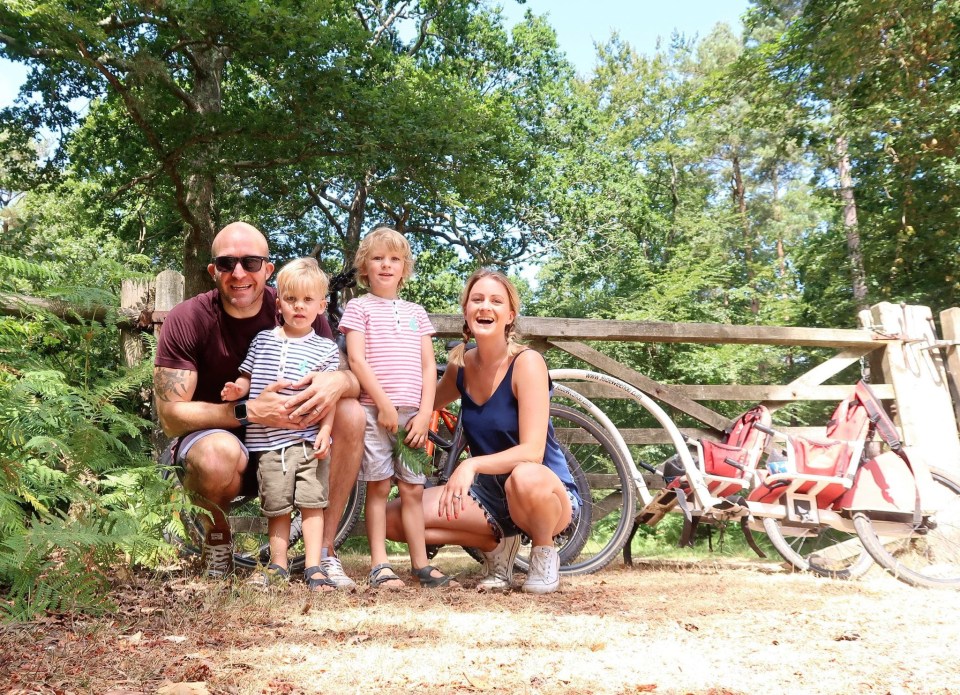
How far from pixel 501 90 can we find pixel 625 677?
18.1 metres

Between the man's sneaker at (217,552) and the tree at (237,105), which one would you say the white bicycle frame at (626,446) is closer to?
the man's sneaker at (217,552)

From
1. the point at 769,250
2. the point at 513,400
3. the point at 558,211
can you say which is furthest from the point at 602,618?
the point at 769,250

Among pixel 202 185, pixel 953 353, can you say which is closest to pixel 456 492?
pixel 953 353

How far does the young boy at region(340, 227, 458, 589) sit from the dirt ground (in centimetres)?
34

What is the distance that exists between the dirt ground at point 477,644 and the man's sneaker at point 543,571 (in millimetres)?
76

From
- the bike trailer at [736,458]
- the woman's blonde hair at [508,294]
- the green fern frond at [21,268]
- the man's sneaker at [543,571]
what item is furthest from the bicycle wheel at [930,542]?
the green fern frond at [21,268]

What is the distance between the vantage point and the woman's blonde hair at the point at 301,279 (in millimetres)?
3127

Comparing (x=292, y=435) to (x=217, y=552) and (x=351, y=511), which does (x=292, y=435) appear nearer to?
(x=217, y=552)

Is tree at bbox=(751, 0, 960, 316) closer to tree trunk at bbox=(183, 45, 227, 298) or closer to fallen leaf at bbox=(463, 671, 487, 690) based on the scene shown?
tree trunk at bbox=(183, 45, 227, 298)

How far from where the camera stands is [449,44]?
18.2m

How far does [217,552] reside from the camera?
322 cm

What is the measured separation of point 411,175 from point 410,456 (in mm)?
9223

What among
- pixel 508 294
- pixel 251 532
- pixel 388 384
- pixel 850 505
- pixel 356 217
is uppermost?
pixel 356 217

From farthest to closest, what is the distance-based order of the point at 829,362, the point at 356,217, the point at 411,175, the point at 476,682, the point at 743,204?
the point at 743,204 → the point at 356,217 → the point at 411,175 → the point at 829,362 → the point at 476,682
